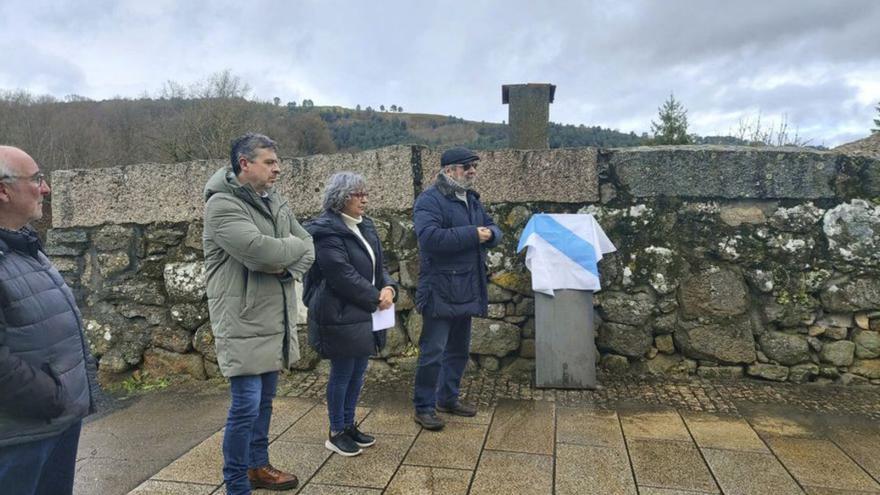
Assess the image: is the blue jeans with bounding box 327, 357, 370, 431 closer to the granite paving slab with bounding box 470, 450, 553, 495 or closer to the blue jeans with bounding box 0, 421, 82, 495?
the granite paving slab with bounding box 470, 450, 553, 495

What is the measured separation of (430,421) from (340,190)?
1480 millimetres

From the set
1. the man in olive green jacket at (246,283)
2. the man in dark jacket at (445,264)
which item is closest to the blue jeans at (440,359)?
the man in dark jacket at (445,264)

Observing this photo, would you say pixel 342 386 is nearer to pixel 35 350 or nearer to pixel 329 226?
pixel 329 226

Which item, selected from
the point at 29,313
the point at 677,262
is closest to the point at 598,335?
the point at 677,262

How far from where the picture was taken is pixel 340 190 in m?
2.99

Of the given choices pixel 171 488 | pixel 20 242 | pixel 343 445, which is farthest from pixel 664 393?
pixel 20 242

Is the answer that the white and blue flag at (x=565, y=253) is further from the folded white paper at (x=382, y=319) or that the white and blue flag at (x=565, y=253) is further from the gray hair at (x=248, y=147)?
the gray hair at (x=248, y=147)

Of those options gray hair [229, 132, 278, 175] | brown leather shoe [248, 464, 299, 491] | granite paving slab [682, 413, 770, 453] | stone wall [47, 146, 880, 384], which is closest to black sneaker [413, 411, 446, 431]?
brown leather shoe [248, 464, 299, 491]

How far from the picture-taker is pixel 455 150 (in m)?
3.43

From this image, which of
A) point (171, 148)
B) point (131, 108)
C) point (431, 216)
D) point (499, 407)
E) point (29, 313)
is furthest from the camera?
point (131, 108)

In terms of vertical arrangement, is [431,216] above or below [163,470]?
above

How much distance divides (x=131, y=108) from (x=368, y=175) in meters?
35.4

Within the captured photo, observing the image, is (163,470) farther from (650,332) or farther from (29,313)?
(650,332)

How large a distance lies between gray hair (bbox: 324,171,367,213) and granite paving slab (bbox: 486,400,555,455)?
156 centimetres
